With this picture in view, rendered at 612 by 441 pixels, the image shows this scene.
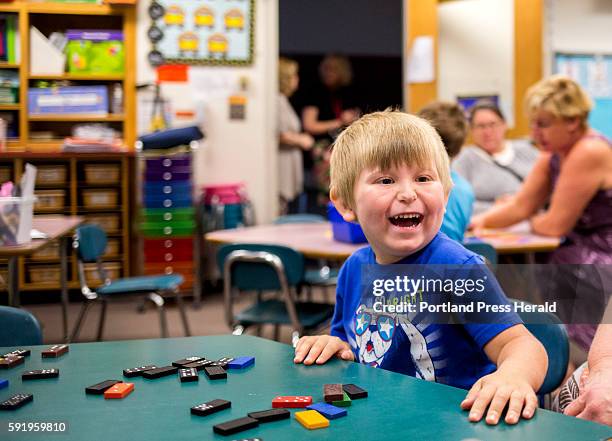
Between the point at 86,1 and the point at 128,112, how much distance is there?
2.89 ft

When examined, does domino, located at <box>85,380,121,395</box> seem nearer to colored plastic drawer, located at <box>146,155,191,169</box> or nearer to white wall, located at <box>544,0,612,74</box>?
colored plastic drawer, located at <box>146,155,191,169</box>

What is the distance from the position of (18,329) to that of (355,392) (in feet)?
3.04

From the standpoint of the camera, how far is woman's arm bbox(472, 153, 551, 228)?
332cm

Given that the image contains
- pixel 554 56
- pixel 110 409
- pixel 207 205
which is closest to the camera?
pixel 110 409

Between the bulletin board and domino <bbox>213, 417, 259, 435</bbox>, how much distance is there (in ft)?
20.0

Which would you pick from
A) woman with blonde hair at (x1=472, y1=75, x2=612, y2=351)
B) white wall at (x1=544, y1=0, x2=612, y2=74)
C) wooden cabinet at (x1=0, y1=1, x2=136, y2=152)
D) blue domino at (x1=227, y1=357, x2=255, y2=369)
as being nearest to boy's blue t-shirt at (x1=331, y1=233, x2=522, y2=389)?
blue domino at (x1=227, y1=357, x2=255, y2=369)

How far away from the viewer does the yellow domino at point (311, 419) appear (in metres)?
0.94

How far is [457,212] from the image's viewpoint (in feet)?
8.43

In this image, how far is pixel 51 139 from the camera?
575 cm

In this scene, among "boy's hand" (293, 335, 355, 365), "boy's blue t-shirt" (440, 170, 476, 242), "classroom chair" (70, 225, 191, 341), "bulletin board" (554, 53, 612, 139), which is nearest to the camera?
"boy's hand" (293, 335, 355, 365)

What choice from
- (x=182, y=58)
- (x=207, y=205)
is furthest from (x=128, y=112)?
(x=207, y=205)

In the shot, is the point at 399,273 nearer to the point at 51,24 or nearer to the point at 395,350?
the point at 395,350

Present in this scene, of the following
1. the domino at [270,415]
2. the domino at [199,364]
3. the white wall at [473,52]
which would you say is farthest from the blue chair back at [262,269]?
the white wall at [473,52]

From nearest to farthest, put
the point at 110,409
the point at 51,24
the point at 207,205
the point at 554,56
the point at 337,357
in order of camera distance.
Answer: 1. the point at 110,409
2. the point at 337,357
3. the point at 51,24
4. the point at 207,205
5. the point at 554,56
